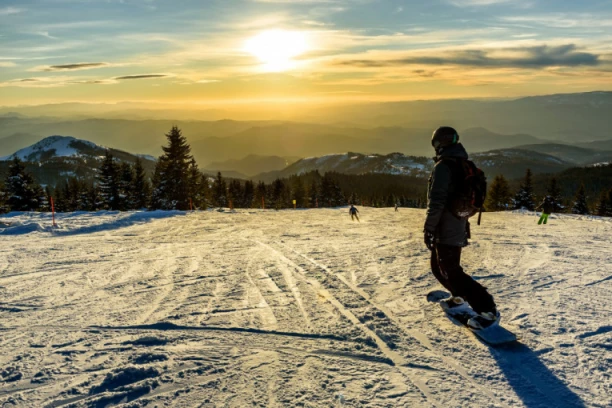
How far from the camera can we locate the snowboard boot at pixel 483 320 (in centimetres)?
447

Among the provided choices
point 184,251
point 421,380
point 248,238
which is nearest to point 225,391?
point 421,380

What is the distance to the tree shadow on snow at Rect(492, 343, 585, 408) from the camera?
3.27 metres

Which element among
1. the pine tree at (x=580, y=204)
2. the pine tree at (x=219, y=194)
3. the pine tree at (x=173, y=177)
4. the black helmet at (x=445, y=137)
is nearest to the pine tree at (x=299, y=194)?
the pine tree at (x=219, y=194)

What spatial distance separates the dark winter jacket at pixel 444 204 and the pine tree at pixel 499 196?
63.3 m

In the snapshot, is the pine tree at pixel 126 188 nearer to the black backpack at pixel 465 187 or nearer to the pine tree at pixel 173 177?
the pine tree at pixel 173 177

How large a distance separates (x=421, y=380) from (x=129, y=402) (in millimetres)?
2746

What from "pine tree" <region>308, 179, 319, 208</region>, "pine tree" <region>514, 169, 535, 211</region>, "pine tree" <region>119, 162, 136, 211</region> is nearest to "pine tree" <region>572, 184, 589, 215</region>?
"pine tree" <region>514, 169, 535, 211</region>

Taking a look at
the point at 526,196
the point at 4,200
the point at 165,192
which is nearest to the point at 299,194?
the point at 165,192

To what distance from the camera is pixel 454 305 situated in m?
5.17

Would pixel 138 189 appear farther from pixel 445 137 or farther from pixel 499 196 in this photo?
pixel 499 196

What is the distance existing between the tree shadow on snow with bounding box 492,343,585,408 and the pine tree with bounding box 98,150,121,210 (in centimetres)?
5030

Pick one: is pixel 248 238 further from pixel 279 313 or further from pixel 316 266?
pixel 279 313

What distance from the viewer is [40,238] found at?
13266 millimetres

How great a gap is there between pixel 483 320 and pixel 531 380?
0.97 metres
